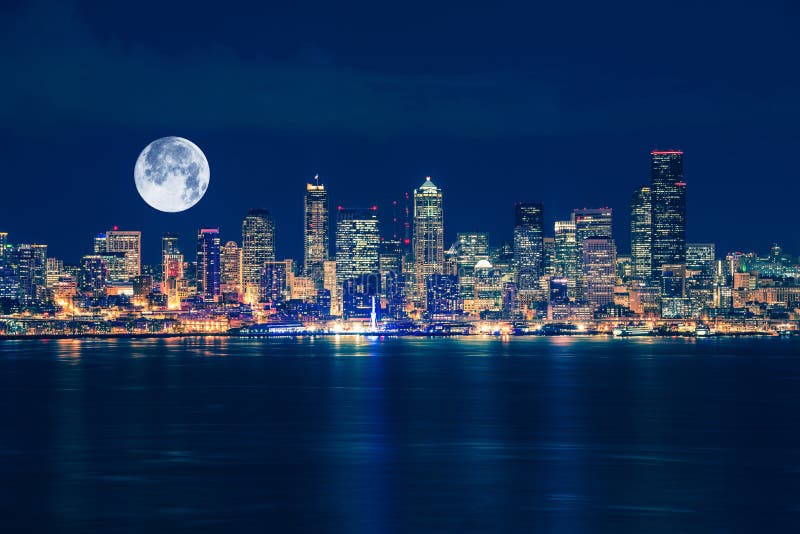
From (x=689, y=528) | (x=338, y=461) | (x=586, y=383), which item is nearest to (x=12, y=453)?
(x=338, y=461)

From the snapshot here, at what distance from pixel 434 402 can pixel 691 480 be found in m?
39.8

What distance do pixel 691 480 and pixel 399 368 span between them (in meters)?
89.1

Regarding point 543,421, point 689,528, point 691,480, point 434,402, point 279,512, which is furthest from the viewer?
point 434,402

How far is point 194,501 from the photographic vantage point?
44.8 meters

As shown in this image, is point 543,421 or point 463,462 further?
point 543,421

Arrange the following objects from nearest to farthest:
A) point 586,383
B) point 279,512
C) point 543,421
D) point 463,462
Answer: point 279,512, point 463,462, point 543,421, point 586,383

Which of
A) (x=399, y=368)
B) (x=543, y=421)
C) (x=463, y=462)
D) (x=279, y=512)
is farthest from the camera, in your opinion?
(x=399, y=368)

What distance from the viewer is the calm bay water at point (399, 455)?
42.5 m

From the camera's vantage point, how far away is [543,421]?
2972 inches

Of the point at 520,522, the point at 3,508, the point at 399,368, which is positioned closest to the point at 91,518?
the point at 3,508

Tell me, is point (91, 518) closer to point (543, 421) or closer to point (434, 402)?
point (543, 421)

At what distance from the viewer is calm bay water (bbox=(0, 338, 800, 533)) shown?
42531 millimetres

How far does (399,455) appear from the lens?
5819cm

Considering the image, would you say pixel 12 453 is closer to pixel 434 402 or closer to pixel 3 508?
pixel 3 508
